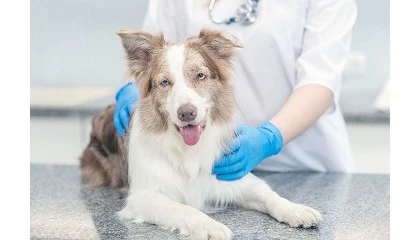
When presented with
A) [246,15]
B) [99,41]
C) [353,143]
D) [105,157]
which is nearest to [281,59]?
[246,15]

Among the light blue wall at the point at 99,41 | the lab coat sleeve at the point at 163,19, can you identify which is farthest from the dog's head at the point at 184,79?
the light blue wall at the point at 99,41

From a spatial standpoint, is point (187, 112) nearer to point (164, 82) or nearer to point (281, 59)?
point (164, 82)

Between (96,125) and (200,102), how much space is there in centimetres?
74

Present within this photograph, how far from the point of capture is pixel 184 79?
1423 mm

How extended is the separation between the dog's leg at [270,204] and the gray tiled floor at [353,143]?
1.42m

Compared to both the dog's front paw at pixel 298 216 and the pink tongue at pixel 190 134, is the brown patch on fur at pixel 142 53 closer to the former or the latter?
the pink tongue at pixel 190 134

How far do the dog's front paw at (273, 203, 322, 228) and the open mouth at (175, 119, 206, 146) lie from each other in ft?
0.79

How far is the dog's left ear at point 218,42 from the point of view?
1.46 meters

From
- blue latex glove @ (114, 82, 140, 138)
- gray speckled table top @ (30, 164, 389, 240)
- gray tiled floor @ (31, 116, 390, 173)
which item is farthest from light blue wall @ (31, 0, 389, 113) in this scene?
blue latex glove @ (114, 82, 140, 138)
